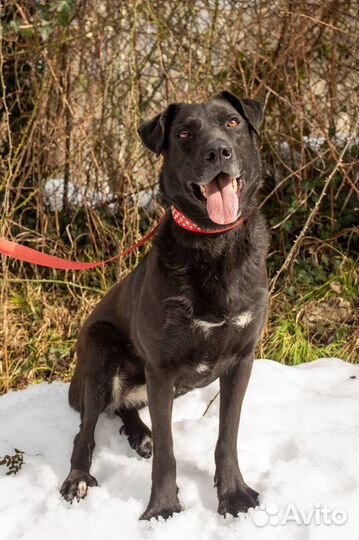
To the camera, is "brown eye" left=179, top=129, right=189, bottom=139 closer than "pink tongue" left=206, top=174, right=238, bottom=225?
No

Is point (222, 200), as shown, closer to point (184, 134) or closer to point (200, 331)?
point (184, 134)

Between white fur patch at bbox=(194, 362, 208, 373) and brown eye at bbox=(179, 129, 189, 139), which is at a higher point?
brown eye at bbox=(179, 129, 189, 139)

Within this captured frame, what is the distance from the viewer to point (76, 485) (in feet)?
9.47

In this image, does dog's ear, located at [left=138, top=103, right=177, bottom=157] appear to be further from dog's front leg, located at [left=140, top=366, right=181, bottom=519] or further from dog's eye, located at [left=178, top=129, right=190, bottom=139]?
dog's front leg, located at [left=140, top=366, right=181, bottom=519]

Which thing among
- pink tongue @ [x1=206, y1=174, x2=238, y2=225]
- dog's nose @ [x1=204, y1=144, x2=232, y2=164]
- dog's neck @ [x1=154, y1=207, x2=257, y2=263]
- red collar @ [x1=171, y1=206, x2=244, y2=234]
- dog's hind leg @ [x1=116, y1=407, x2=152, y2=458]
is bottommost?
dog's hind leg @ [x1=116, y1=407, x2=152, y2=458]

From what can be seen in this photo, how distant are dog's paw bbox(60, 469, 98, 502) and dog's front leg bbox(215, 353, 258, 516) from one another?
556mm

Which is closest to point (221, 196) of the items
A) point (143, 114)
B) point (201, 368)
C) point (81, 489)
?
point (201, 368)

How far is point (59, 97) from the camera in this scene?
5273mm

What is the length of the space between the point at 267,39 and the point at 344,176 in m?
1.19

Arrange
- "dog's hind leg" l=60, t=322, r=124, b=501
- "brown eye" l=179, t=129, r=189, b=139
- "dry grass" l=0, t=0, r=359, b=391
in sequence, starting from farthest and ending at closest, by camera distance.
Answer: "dry grass" l=0, t=0, r=359, b=391 → "dog's hind leg" l=60, t=322, r=124, b=501 → "brown eye" l=179, t=129, r=189, b=139

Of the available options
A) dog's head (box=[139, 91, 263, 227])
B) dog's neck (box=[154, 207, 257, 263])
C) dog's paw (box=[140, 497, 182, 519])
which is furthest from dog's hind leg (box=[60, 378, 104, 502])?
dog's head (box=[139, 91, 263, 227])

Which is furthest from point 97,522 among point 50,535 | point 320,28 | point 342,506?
point 320,28

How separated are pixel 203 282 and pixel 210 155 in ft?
1.63

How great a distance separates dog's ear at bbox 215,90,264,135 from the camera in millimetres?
2867
